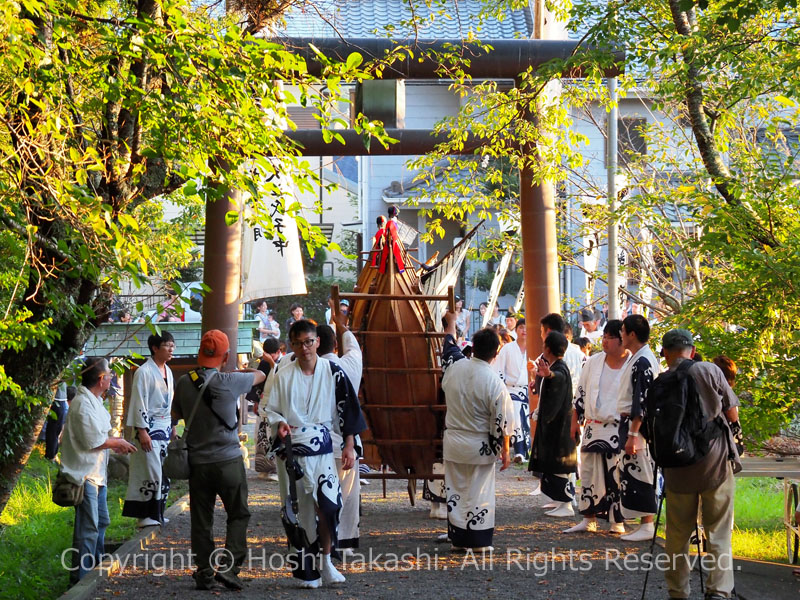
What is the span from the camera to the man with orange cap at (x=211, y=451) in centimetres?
666

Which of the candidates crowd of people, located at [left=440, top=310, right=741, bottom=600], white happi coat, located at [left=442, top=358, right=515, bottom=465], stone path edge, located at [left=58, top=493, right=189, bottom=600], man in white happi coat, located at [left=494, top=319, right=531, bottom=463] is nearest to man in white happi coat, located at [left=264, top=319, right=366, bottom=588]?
white happi coat, located at [left=442, top=358, right=515, bottom=465]

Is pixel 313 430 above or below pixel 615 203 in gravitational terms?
below

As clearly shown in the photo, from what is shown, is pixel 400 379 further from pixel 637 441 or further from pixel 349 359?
pixel 637 441

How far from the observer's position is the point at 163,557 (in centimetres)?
829

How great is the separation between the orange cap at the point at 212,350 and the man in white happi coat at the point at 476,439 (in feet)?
7.42

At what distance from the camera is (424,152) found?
12008mm

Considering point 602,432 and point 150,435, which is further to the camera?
point 150,435

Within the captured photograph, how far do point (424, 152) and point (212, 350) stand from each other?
595 centimetres

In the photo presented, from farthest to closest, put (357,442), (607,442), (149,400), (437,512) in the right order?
(437,512) < (149,400) < (607,442) < (357,442)

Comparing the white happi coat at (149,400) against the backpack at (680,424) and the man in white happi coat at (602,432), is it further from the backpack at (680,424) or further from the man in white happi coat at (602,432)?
the backpack at (680,424)

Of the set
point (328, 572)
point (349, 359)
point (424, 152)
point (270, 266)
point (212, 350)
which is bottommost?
point (328, 572)

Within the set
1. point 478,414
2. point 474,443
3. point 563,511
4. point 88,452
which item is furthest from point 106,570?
point 563,511

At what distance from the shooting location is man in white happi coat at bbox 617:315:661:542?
818cm

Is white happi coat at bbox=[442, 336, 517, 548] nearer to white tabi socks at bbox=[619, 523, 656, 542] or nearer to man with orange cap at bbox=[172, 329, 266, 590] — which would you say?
white tabi socks at bbox=[619, 523, 656, 542]
